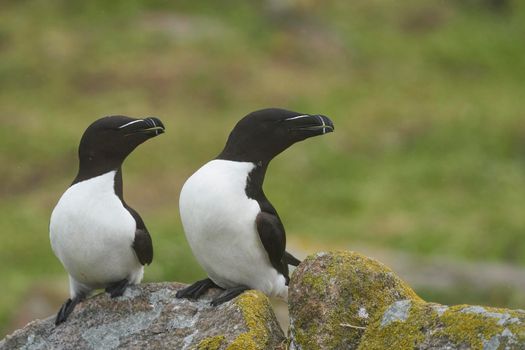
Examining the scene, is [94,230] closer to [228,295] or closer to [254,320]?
[228,295]

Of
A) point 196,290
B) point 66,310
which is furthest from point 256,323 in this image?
point 66,310

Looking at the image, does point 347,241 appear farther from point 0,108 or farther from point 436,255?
point 0,108

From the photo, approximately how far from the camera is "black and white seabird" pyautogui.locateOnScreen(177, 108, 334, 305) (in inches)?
249

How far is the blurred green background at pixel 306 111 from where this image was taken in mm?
16594

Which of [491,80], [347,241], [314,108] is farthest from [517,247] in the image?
[491,80]

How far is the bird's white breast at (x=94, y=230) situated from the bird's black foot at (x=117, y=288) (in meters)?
0.10

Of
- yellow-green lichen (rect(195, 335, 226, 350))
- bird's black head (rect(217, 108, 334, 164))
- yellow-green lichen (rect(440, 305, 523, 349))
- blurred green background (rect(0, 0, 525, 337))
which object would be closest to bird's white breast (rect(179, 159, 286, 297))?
bird's black head (rect(217, 108, 334, 164))

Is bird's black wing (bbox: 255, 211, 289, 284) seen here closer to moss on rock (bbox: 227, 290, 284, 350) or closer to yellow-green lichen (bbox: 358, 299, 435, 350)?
moss on rock (bbox: 227, 290, 284, 350)

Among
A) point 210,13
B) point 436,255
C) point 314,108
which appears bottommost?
point 436,255

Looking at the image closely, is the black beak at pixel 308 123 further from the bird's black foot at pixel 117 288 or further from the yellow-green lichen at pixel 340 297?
the bird's black foot at pixel 117 288

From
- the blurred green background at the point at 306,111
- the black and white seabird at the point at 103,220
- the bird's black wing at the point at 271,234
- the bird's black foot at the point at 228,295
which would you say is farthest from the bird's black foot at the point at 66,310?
the blurred green background at the point at 306,111

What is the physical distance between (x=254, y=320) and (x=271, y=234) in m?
0.70

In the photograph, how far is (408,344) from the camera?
5266 millimetres

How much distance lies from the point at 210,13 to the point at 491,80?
7181 mm
